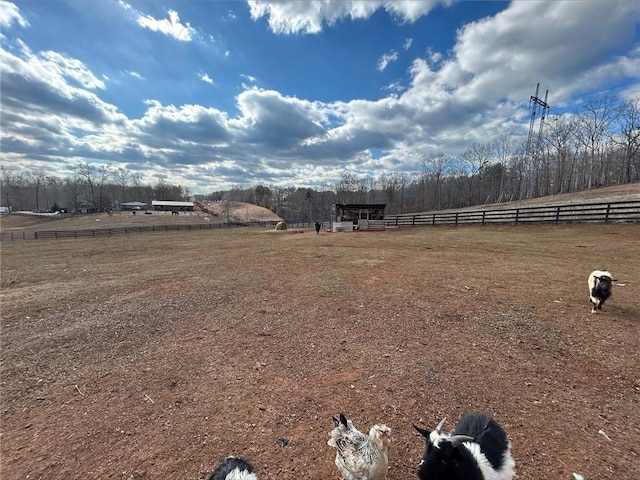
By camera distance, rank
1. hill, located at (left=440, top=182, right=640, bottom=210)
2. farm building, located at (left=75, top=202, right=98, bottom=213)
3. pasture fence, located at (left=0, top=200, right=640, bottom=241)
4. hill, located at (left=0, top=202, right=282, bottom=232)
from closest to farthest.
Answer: pasture fence, located at (left=0, top=200, right=640, bottom=241) → hill, located at (left=440, top=182, right=640, bottom=210) → hill, located at (left=0, top=202, right=282, bottom=232) → farm building, located at (left=75, top=202, right=98, bottom=213)

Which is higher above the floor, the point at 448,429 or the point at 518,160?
the point at 518,160

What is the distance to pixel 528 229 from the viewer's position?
831 inches

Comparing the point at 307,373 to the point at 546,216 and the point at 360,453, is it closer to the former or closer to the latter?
the point at 360,453

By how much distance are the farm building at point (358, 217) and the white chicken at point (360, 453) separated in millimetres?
29308

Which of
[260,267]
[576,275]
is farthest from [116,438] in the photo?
[576,275]

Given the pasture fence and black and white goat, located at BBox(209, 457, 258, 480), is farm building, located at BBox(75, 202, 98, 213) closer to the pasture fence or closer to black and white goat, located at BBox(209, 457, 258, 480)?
the pasture fence

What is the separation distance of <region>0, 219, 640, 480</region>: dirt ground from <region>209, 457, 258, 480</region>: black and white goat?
0.65 m

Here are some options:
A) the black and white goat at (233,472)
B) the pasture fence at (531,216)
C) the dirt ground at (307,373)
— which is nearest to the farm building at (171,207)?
the pasture fence at (531,216)

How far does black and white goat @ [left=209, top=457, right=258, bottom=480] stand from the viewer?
2.17m

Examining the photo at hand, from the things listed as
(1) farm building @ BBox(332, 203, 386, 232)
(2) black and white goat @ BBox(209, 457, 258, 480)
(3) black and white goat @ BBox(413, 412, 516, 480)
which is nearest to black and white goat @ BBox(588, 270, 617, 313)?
(3) black and white goat @ BBox(413, 412, 516, 480)

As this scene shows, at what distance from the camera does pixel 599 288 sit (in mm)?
6000

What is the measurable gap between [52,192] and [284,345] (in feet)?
480

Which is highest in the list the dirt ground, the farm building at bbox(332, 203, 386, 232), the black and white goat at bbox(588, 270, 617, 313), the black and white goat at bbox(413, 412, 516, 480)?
the farm building at bbox(332, 203, 386, 232)

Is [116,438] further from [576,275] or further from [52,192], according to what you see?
[52,192]
